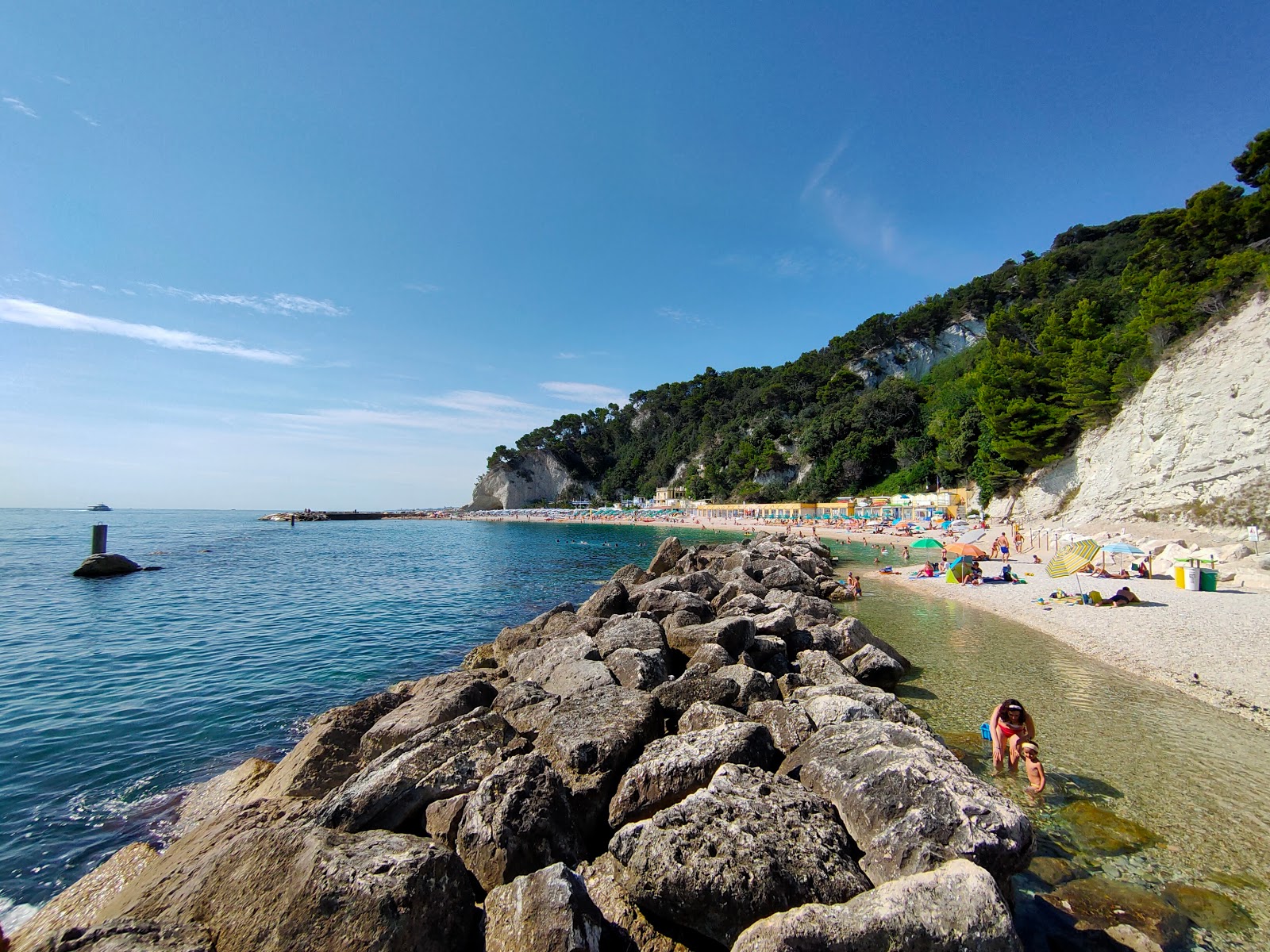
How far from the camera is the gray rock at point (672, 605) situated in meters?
13.9

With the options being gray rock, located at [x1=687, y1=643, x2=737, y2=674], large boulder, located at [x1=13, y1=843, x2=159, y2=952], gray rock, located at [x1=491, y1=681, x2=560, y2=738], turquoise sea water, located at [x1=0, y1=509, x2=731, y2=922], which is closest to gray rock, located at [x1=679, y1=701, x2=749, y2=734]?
gray rock, located at [x1=491, y1=681, x2=560, y2=738]

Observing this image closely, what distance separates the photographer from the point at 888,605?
19797mm

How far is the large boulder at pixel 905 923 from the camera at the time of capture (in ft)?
11.4

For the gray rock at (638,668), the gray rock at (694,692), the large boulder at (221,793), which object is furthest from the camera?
the gray rock at (638,668)

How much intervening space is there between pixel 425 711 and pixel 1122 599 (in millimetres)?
20213

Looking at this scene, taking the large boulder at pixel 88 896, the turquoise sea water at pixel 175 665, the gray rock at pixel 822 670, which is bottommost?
the turquoise sea water at pixel 175 665

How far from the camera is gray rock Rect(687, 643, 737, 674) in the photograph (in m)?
9.92

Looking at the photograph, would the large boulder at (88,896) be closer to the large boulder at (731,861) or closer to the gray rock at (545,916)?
the gray rock at (545,916)

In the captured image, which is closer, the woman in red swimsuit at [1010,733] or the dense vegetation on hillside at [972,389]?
the woman in red swimsuit at [1010,733]

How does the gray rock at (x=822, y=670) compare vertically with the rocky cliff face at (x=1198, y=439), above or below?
below

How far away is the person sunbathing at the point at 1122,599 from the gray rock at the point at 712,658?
570 inches

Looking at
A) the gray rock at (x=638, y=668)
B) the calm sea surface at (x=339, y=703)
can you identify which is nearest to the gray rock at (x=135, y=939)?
the calm sea surface at (x=339, y=703)

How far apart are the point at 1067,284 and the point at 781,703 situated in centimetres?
9032

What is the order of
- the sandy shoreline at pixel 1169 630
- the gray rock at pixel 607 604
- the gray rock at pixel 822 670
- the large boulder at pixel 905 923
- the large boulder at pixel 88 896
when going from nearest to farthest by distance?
the large boulder at pixel 905 923 → the large boulder at pixel 88 896 → the gray rock at pixel 822 670 → the sandy shoreline at pixel 1169 630 → the gray rock at pixel 607 604
